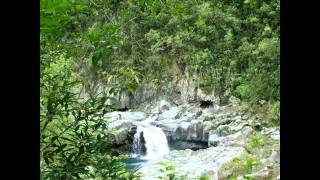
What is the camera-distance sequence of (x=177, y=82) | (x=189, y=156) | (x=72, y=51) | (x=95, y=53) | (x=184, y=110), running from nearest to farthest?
1. (x=95, y=53)
2. (x=72, y=51)
3. (x=189, y=156)
4. (x=184, y=110)
5. (x=177, y=82)

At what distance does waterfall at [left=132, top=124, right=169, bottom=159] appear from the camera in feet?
25.0

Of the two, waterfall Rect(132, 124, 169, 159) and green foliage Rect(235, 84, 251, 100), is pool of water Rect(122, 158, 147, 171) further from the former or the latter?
green foliage Rect(235, 84, 251, 100)

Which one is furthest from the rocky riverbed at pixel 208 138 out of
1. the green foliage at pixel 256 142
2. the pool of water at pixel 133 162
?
the pool of water at pixel 133 162

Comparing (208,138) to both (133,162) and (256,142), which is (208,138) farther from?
(133,162)

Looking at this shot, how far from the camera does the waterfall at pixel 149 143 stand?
7.63 meters

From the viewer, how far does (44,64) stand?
3.72ft

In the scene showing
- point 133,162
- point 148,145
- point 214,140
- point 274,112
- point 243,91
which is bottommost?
point 133,162

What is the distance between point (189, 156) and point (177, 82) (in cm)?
336

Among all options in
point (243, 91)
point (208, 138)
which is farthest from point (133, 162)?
point (243, 91)

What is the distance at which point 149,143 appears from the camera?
25.2ft

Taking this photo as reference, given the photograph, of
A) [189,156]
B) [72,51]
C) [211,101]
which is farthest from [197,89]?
[72,51]

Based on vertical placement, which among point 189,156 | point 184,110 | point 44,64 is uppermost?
point 44,64
